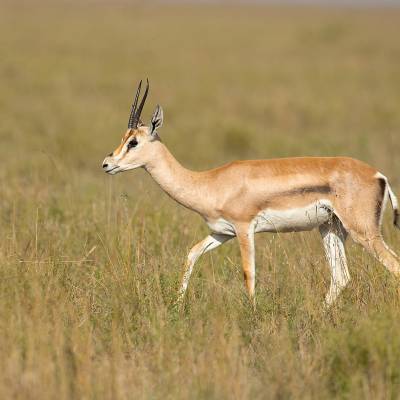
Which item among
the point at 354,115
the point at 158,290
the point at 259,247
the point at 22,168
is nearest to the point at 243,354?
the point at 158,290

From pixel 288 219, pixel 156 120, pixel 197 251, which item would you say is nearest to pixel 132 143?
pixel 156 120

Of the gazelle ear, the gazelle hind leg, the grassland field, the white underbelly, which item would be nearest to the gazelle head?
the gazelle ear

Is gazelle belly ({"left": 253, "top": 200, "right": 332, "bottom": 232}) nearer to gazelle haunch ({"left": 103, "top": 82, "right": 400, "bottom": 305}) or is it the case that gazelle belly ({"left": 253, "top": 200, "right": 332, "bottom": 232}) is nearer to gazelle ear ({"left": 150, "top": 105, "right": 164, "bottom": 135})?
gazelle haunch ({"left": 103, "top": 82, "right": 400, "bottom": 305})

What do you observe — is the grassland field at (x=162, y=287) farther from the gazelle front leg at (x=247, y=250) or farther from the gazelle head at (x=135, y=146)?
the gazelle head at (x=135, y=146)

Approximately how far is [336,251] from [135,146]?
5.31 ft

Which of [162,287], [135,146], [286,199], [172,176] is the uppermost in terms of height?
[135,146]

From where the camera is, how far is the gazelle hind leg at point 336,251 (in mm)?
5457

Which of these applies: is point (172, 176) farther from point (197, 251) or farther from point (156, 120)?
point (197, 251)

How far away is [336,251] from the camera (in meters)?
5.75

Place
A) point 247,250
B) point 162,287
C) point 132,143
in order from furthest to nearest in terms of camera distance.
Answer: point 132,143 → point 247,250 → point 162,287

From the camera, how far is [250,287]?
5.32 metres

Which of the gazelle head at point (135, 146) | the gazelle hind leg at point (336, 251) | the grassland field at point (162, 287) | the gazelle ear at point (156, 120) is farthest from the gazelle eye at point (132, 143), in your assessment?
the gazelle hind leg at point (336, 251)

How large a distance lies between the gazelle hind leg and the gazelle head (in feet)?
4.55

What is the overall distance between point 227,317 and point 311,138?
860 centimetres
